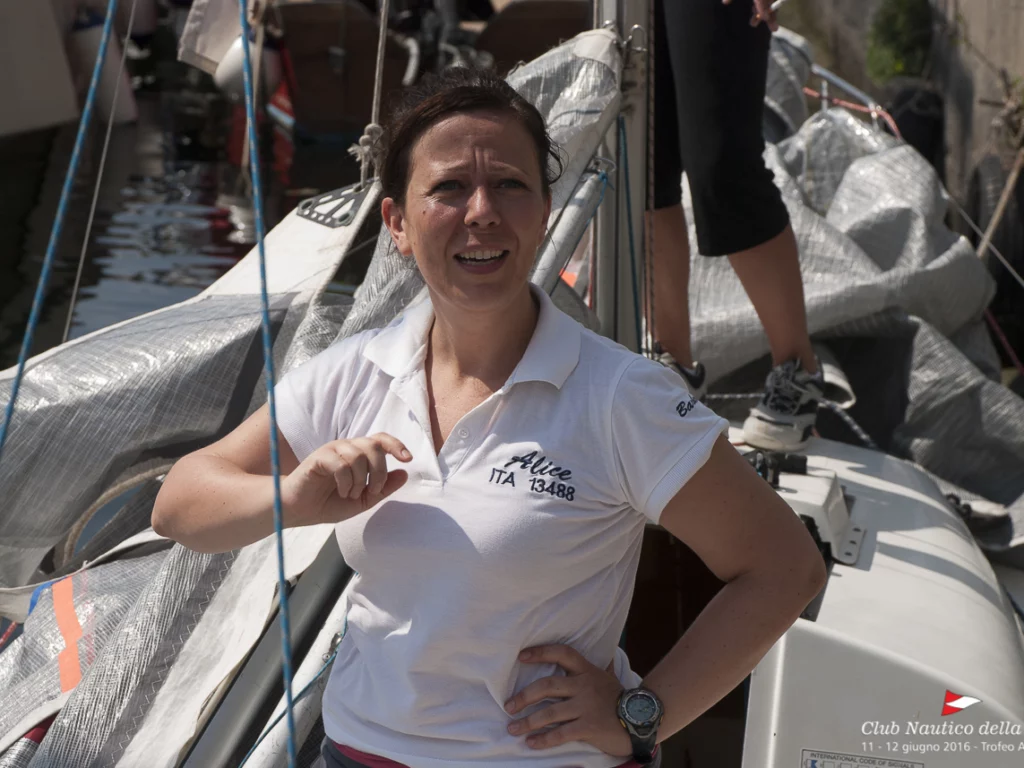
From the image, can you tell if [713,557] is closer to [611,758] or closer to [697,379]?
[611,758]

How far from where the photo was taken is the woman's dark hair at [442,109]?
1390 millimetres

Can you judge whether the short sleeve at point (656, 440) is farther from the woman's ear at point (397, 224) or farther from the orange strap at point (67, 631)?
the orange strap at point (67, 631)

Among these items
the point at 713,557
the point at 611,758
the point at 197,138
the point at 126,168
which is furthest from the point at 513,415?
the point at 197,138

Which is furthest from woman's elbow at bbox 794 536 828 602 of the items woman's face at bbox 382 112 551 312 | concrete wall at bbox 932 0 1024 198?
concrete wall at bbox 932 0 1024 198

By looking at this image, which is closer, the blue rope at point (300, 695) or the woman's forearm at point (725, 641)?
the woman's forearm at point (725, 641)

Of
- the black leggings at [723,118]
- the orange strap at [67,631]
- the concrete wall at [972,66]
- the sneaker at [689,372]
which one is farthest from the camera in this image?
the concrete wall at [972,66]

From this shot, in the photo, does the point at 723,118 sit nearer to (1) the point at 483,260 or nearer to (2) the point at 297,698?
(1) the point at 483,260

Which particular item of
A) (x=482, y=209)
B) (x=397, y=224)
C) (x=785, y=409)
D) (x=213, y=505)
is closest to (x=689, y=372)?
(x=785, y=409)

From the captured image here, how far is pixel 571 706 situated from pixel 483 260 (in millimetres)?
471

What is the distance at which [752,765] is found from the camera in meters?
A: 1.89

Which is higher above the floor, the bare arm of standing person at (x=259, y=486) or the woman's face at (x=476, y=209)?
the woman's face at (x=476, y=209)

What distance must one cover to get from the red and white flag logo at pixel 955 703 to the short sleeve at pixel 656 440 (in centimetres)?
84

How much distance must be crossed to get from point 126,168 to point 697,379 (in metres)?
7.62

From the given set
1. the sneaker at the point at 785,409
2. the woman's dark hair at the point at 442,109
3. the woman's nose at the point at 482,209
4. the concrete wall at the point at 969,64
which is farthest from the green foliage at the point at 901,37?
the woman's nose at the point at 482,209
